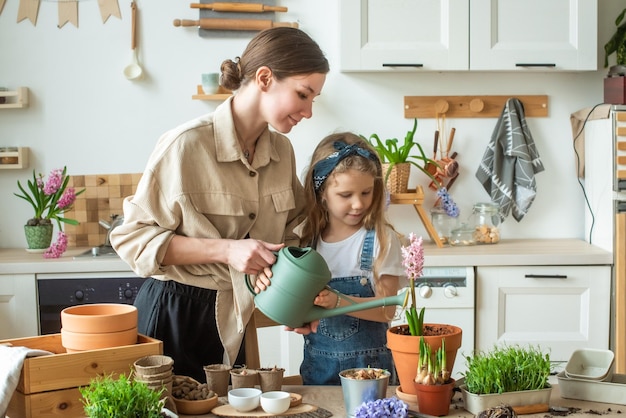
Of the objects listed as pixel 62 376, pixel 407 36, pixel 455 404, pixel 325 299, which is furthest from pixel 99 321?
pixel 407 36

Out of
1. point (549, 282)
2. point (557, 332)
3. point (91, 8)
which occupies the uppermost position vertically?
point (91, 8)

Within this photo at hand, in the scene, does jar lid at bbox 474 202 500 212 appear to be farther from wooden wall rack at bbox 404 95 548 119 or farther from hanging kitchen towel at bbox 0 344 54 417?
hanging kitchen towel at bbox 0 344 54 417

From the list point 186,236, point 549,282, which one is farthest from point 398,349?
point 549,282

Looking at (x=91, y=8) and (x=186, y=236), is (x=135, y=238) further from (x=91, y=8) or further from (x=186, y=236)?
(x=91, y=8)

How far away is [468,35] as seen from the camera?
360cm

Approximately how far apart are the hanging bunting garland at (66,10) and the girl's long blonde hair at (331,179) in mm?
2037

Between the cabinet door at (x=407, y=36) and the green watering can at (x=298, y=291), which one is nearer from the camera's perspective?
the green watering can at (x=298, y=291)

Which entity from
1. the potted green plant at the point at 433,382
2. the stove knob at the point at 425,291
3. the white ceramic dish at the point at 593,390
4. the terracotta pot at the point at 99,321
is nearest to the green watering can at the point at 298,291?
the potted green plant at the point at 433,382

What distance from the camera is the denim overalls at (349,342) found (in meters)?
2.11

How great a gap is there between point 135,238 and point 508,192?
2373mm

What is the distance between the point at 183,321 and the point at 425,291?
1.52 m

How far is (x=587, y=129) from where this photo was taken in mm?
3777

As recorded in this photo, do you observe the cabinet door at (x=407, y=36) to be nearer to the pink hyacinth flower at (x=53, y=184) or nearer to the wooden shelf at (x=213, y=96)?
the wooden shelf at (x=213, y=96)

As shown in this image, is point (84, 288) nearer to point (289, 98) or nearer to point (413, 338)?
point (289, 98)
